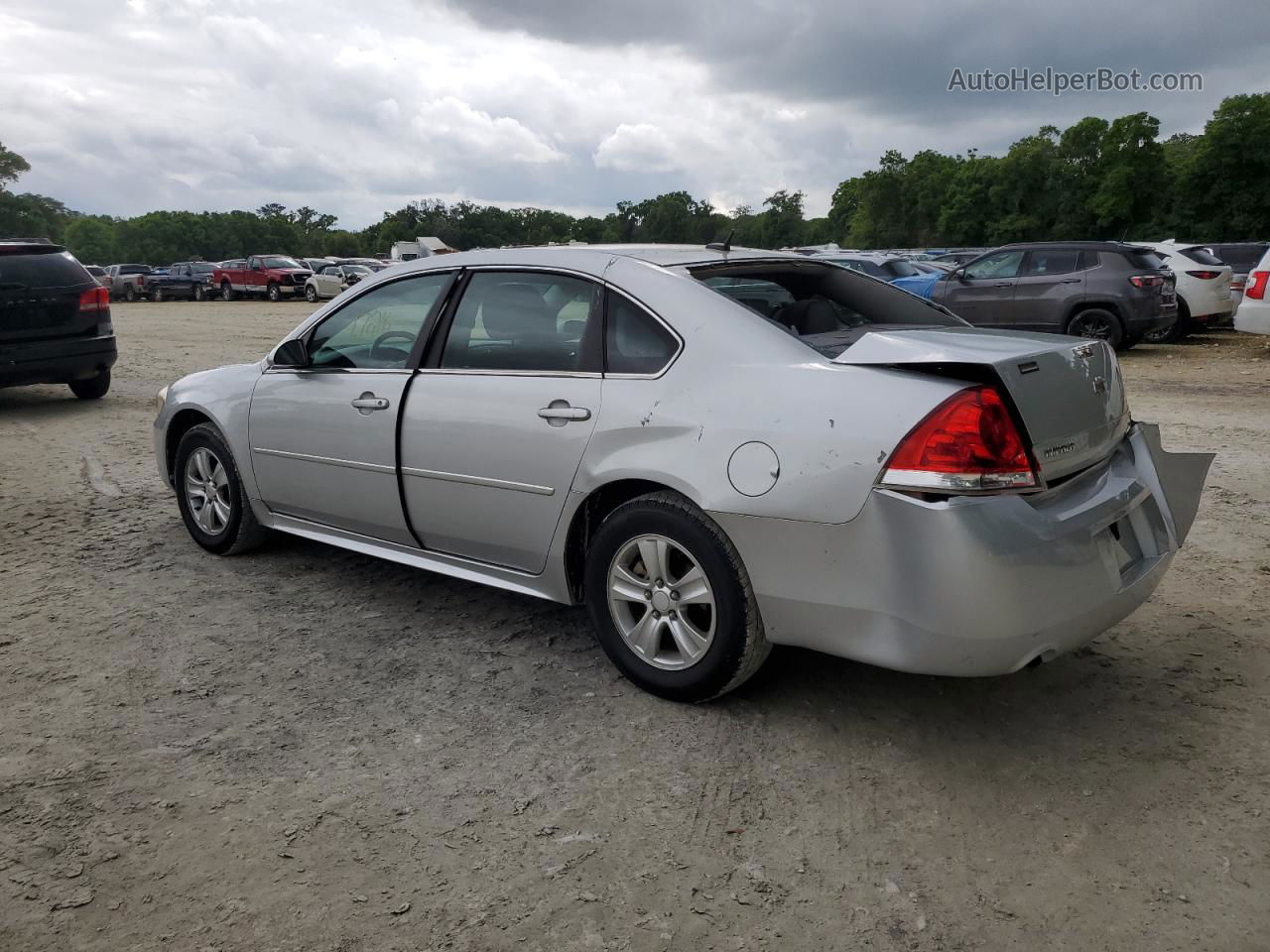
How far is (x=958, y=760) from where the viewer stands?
3.16 m

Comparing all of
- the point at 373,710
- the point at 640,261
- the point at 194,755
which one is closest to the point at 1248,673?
the point at 640,261

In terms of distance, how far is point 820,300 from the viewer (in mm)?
4012

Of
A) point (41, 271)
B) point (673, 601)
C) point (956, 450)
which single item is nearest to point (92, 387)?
point (41, 271)

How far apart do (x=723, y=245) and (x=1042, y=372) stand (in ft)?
4.98

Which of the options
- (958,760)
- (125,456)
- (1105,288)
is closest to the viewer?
(958,760)

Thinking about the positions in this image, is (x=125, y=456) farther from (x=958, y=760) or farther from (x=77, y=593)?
(x=958, y=760)

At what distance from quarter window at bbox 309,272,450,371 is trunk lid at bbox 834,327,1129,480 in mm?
1956

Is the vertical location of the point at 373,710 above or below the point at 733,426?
below

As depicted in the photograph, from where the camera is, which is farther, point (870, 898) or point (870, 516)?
point (870, 516)

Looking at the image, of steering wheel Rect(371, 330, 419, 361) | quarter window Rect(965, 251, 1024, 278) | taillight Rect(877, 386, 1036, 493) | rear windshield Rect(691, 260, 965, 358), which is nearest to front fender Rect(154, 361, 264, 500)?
steering wheel Rect(371, 330, 419, 361)

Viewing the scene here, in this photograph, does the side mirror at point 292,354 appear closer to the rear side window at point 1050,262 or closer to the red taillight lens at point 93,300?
the red taillight lens at point 93,300

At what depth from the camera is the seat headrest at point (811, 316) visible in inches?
147

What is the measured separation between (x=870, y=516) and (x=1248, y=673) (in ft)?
5.94

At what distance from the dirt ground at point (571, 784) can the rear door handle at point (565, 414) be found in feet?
3.12
